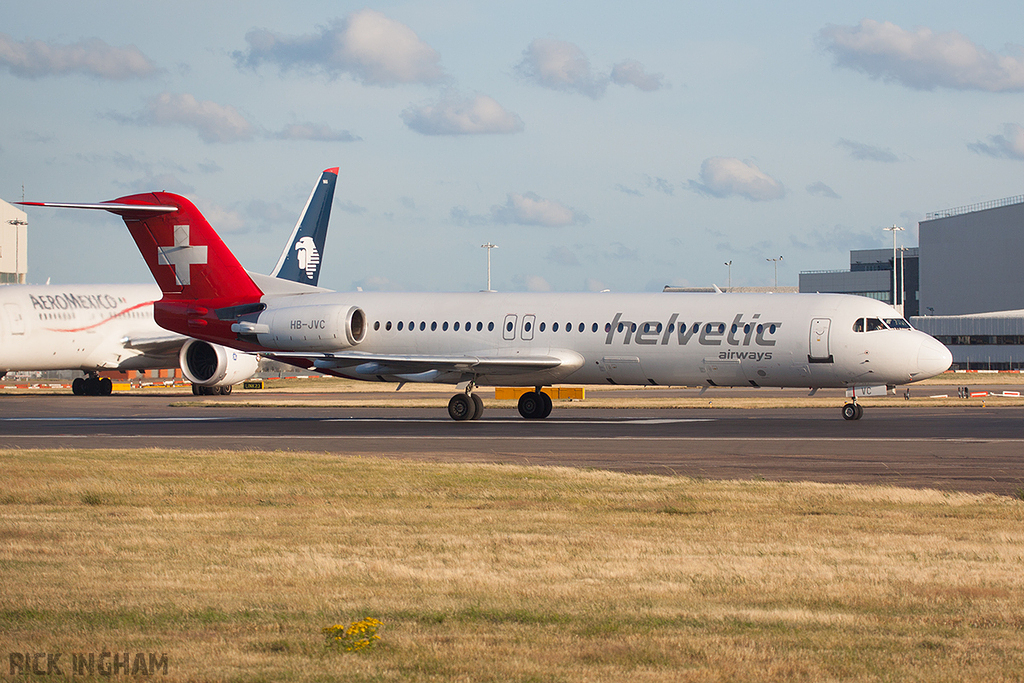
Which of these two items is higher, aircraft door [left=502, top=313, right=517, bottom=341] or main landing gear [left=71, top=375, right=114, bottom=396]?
aircraft door [left=502, top=313, right=517, bottom=341]

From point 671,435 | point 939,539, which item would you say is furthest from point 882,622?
point 671,435

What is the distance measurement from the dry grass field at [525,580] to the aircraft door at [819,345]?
48.7 ft

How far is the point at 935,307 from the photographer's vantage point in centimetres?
11931

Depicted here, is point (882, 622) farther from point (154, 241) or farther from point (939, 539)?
point (154, 241)

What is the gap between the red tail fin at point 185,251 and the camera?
34.4 meters

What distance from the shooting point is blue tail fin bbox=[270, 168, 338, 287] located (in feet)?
210

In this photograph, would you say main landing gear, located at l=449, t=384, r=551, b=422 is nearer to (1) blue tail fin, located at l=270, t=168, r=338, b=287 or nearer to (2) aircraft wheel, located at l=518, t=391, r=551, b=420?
(2) aircraft wheel, located at l=518, t=391, r=551, b=420

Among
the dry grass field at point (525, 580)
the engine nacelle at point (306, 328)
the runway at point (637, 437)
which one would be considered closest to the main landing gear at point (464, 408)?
the runway at point (637, 437)

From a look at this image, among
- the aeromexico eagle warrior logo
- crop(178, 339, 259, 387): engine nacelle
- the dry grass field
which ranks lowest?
the dry grass field

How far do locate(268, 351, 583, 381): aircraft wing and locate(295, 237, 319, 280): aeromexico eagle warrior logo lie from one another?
31283 millimetres

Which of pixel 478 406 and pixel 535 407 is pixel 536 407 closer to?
pixel 535 407

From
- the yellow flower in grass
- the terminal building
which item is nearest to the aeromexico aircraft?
the yellow flower in grass

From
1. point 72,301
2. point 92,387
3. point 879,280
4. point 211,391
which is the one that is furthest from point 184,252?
point 879,280

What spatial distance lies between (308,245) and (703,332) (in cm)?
3842
